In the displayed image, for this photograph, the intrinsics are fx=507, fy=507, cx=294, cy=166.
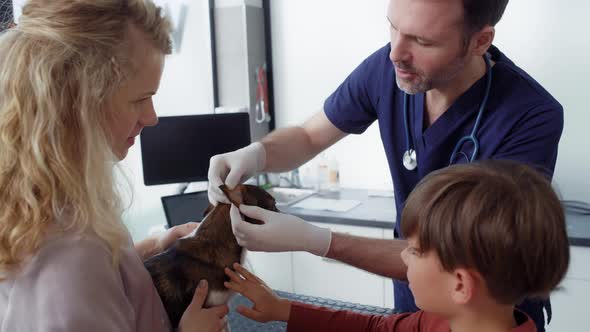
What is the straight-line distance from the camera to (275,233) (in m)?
1.38

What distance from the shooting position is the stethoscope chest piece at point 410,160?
1.59m

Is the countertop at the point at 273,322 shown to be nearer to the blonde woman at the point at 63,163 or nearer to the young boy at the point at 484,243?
the young boy at the point at 484,243

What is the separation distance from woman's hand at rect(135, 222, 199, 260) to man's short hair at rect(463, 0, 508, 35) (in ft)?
3.08

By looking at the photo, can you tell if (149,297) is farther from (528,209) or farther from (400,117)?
(400,117)

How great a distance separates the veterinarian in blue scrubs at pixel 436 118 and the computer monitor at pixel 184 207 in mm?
814

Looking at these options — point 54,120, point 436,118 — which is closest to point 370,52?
point 436,118

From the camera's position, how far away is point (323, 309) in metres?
1.29

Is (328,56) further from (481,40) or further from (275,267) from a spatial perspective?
(481,40)

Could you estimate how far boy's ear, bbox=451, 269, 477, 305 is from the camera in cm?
94

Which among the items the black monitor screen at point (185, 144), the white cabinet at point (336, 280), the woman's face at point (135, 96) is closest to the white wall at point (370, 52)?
the white cabinet at point (336, 280)

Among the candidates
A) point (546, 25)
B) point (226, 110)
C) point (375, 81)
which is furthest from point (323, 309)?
point (546, 25)

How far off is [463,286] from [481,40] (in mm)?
774

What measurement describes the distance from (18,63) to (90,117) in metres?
0.14

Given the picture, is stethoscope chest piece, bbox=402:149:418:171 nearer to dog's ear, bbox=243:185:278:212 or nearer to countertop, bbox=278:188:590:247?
dog's ear, bbox=243:185:278:212
